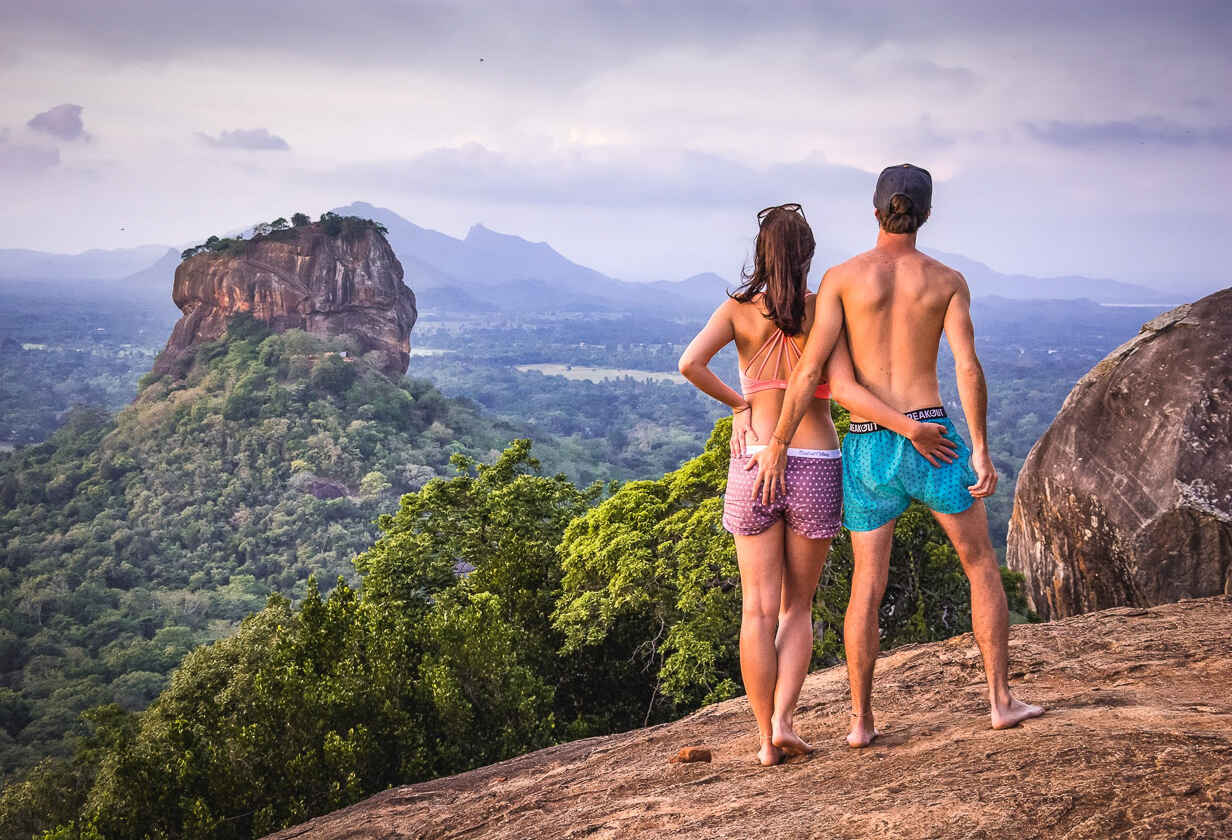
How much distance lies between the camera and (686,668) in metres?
12.2

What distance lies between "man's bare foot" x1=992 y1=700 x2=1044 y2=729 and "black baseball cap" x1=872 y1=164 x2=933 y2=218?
233cm

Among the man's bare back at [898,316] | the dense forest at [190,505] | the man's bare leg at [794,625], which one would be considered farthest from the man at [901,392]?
the dense forest at [190,505]

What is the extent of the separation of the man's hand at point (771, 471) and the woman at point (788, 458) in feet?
0.13

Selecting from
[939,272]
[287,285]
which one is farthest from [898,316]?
[287,285]

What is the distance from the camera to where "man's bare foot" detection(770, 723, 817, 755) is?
14.7 feet

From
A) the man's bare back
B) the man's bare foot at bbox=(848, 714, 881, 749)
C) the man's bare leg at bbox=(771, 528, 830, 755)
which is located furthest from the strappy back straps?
the man's bare foot at bbox=(848, 714, 881, 749)

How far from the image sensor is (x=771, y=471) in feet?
13.5

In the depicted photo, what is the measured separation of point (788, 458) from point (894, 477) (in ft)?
1.56

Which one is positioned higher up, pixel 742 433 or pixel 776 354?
pixel 776 354

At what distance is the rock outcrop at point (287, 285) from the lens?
76500mm

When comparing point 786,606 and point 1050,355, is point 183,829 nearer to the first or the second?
point 786,606

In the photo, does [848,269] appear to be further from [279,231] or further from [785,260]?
[279,231]

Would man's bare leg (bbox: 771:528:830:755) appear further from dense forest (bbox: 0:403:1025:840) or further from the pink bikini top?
dense forest (bbox: 0:403:1025:840)

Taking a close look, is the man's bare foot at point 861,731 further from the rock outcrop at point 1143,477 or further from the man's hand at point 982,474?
the rock outcrop at point 1143,477
